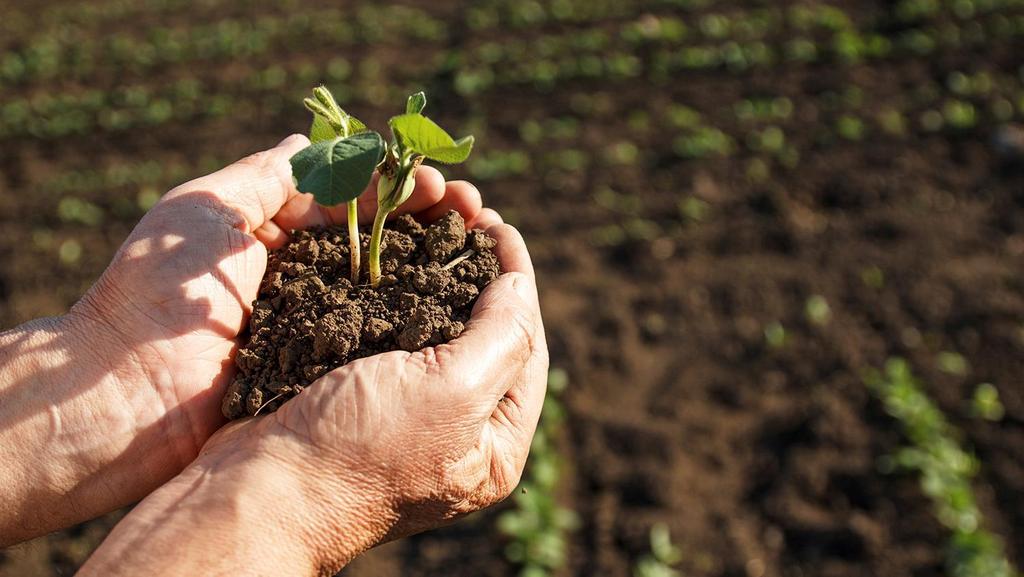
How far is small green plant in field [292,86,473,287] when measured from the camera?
2031 millimetres

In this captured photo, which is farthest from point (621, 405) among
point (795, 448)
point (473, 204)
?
point (473, 204)

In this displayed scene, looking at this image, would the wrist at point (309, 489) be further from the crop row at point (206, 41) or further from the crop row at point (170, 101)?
the crop row at point (206, 41)

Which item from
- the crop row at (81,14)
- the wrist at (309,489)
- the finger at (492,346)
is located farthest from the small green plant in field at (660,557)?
the crop row at (81,14)

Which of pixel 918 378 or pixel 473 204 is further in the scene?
pixel 918 378

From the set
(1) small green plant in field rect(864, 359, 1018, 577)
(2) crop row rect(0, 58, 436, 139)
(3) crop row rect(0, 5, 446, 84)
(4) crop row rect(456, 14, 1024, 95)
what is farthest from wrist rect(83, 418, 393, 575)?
(3) crop row rect(0, 5, 446, 84)

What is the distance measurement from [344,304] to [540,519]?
2.12m

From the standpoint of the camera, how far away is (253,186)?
2.68 m

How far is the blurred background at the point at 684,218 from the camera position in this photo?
13.5ft

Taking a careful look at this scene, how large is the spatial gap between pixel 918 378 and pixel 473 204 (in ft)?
10.2

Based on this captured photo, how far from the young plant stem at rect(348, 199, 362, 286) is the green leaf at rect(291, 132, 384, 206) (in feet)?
1.13

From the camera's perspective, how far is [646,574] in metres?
3.88

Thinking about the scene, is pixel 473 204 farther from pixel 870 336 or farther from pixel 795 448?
pixel 870 336

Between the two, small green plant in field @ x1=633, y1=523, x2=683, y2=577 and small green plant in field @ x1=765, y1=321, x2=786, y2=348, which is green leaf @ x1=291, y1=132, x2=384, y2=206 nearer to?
small green plant in field @ x1=633, y1=523, x2=683, y2=577

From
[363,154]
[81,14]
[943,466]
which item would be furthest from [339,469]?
[81,14]
